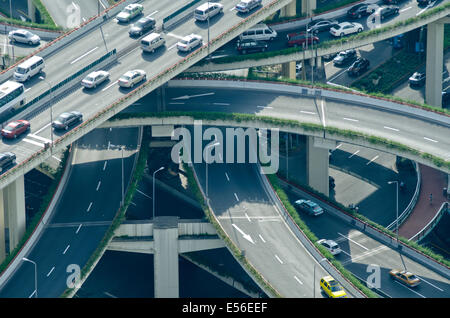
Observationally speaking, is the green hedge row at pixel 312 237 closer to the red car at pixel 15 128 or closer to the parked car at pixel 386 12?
the red car at pixel 15 128

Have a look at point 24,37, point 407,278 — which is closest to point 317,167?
point 407,278

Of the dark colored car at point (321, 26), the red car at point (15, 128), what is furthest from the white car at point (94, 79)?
the dark colored car at point (321, 26)

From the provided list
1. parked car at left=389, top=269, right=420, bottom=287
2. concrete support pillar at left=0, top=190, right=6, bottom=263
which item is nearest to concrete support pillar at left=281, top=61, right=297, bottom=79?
parked car at left=389, top=269, right=420, bottom=287

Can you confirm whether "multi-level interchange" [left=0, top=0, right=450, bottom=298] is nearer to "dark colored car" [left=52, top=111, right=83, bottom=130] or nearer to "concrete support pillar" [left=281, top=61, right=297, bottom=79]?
"dark colored car" [left=52, top=111, right=83, bottom=130]

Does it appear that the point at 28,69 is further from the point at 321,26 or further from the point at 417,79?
the point at 417,79

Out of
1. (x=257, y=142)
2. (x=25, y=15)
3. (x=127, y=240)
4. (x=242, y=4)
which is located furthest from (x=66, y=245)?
(x=25, y=15)

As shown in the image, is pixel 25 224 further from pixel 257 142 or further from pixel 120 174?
pixel 257 142
